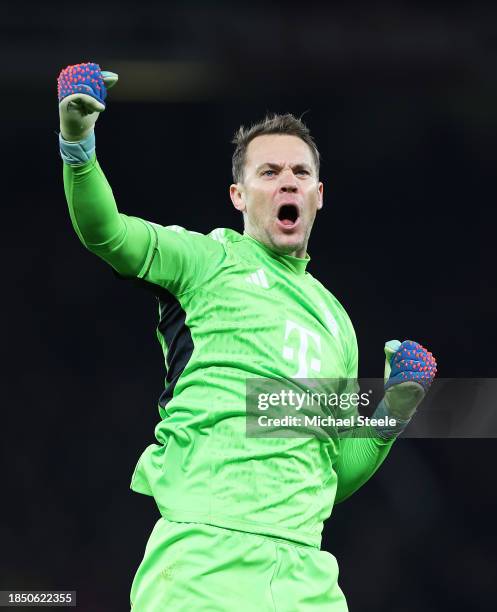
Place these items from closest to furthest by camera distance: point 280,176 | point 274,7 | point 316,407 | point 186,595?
point 186,595
point 316,407
point 280,176
point 274,7

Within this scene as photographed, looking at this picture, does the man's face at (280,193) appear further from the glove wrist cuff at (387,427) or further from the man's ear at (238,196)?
the glove wrist cuff at (387,427)

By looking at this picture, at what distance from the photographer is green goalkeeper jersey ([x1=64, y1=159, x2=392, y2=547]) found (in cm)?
244

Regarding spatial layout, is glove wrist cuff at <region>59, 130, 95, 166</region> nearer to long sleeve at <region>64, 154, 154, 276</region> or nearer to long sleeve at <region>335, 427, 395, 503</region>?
long sleeve at <region>64, 154, 154, 276</region>

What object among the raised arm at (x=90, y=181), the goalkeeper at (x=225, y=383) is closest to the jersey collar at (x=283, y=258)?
the goalkeeper at (x=225, y=383)

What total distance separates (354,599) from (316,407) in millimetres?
2192

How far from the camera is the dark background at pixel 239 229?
4523mm

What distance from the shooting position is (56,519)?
4.52m

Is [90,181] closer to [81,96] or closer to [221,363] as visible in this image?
[81,96]

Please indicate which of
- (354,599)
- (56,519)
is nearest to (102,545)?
(56,519)

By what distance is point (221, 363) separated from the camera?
257 centimetres

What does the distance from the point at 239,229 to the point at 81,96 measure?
2.55 metres

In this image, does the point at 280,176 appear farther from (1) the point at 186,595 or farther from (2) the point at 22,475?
(2) the point at 22,475

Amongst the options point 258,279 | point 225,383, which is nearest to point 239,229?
point 258,279

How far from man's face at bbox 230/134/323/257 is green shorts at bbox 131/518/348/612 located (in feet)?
2.66
